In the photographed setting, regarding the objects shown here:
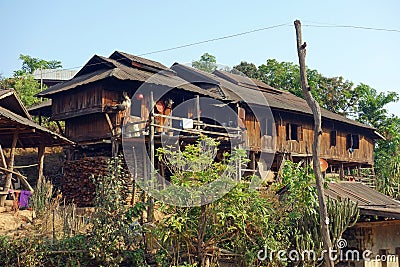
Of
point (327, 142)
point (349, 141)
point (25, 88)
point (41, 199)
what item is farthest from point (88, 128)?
point (349, 141)

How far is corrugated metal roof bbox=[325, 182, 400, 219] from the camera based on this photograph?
1286 cm

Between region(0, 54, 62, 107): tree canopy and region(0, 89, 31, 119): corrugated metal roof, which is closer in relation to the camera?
region(0, 89, 31, 119): corrugated metal roof

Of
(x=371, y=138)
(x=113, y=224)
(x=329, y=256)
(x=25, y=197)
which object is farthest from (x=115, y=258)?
(x=371, y=138)

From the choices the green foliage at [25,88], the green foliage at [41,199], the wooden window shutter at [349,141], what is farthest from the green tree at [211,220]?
the green foliage at [25,88]

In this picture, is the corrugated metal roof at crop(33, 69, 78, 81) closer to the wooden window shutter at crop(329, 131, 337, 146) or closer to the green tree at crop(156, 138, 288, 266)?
the wooden window shutter at crop(329, 131, 337, 146)

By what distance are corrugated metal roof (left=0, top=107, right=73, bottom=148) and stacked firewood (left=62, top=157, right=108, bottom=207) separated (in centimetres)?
181

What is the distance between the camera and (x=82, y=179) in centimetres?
2003

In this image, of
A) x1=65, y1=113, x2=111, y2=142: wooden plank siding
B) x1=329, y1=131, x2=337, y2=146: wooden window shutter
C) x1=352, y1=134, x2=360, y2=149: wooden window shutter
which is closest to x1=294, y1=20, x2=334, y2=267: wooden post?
x1=65, y1=113, x2=111, y2=142: wooden plank siding

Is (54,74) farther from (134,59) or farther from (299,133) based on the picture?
(299,133)

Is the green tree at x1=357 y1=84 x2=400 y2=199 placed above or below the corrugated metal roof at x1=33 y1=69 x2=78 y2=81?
below

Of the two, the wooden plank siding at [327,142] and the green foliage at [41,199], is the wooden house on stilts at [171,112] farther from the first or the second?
the green foliage at [41,199]

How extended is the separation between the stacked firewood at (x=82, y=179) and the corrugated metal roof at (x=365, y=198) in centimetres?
855

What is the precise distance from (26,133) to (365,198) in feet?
35.8

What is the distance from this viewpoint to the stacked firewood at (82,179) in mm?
19625
